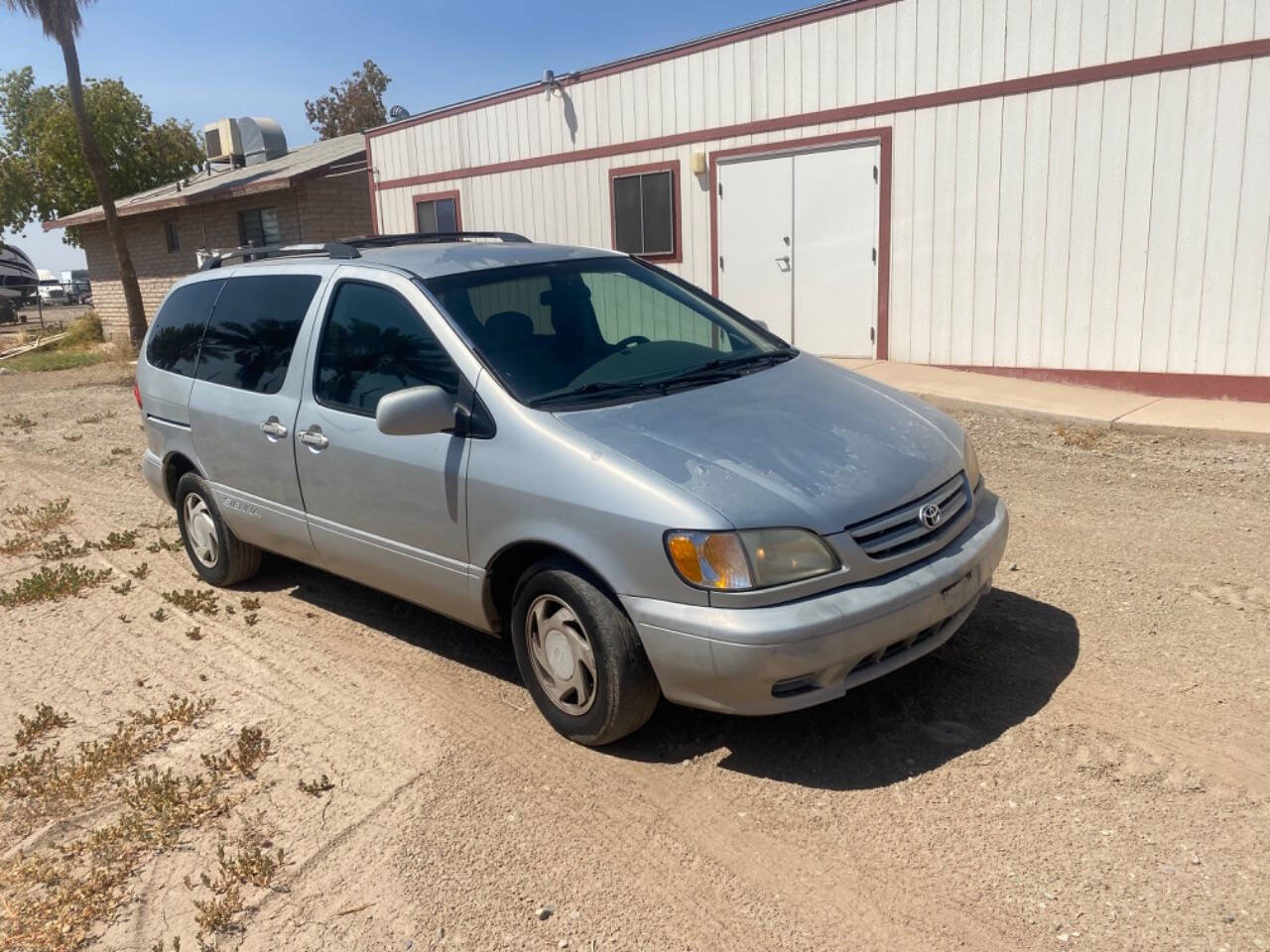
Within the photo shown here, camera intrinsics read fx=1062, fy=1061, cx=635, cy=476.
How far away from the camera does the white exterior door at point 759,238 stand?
11.4 metres

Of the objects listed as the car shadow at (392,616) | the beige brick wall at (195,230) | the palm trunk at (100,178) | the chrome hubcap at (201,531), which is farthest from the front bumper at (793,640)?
the palm trunk at (100,178)

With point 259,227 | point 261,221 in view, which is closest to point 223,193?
point 261,221

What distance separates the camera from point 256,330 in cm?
514

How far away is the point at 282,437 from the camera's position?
479cm

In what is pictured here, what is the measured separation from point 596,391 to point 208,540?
291 cm

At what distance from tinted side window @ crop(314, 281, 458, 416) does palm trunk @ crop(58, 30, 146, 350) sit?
17.6 meters

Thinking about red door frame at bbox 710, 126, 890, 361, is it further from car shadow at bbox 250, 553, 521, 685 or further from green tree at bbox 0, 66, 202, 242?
green tree at bbox 0, 66, 202, 242

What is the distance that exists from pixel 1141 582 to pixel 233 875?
408 centimetres

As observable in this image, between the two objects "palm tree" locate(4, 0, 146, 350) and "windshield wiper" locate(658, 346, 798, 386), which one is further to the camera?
"palm tree" locate(4, 0, 146, 350)

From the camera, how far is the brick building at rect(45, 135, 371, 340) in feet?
64.1

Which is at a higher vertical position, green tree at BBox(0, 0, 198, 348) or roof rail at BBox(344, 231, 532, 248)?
green tree at BBox(0, 0, 198, 348)

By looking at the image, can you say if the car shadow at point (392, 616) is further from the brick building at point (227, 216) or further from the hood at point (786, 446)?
the brick building at point (227, 216)

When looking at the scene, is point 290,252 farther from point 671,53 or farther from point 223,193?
point 223,193

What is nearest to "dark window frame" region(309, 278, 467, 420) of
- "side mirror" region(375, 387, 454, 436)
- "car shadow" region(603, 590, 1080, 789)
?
"side mirror" region(375, 387, 454, 436)
